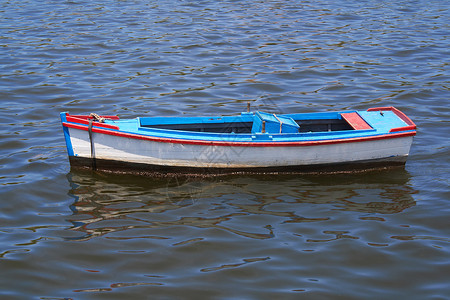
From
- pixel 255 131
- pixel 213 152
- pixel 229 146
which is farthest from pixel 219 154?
pixel 255 131

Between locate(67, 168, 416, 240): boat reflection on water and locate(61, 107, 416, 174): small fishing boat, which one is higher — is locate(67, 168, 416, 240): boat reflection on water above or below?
below

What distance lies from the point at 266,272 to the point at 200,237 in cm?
125

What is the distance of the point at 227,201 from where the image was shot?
9.76 meters

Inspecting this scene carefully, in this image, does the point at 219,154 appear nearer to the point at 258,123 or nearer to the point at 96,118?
the point at 258,123

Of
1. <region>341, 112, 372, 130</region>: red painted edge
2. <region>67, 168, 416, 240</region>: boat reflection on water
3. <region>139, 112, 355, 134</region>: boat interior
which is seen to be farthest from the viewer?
<region>341, 112, 372, 130</region>: red painted edge

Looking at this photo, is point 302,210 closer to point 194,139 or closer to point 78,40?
point 194,139

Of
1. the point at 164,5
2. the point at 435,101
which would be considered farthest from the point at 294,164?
the point at 164,5

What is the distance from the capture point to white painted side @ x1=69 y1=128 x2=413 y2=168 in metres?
10.2

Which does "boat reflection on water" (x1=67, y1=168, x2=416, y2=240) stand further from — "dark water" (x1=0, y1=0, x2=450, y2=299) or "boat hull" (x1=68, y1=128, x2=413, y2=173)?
"boat hull" (x1=68, y1=128, x2=413, y2=173)

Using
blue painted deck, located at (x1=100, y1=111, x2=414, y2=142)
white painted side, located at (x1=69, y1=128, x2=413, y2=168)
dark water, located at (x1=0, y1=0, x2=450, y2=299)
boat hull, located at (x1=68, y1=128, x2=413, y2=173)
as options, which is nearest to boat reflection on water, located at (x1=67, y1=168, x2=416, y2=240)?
dark water, located at (x1=0, y1=0, x2=450, y2=299)

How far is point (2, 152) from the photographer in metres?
11.5

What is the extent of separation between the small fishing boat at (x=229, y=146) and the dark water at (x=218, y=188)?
Answer: 263 mm

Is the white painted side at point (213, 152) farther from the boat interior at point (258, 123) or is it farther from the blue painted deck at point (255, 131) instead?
the boat interior at point (258, 123)

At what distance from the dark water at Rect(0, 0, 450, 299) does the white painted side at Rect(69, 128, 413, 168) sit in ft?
1.14
